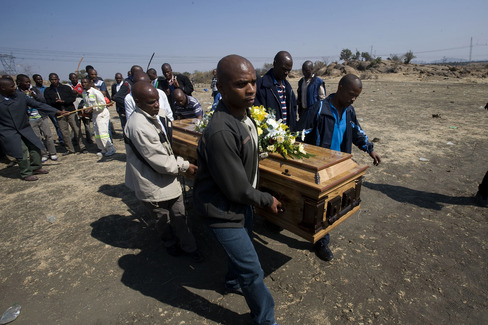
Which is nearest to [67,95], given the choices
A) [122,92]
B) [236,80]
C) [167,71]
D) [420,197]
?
[122,92]

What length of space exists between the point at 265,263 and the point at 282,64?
2.52 m

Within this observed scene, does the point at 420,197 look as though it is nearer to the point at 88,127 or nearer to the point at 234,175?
the point at 234,175

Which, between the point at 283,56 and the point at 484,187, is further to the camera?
the point at 484,187

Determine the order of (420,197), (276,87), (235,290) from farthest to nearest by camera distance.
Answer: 1. (420,197)
2. (276,87)
3. (235,290)

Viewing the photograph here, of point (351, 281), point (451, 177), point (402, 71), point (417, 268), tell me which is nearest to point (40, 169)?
point (351, 281)

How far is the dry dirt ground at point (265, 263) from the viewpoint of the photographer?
227 cm

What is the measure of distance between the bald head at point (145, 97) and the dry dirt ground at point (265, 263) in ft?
5.34

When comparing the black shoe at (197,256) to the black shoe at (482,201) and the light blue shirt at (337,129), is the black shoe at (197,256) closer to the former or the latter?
the light blue shirt at (337,129)

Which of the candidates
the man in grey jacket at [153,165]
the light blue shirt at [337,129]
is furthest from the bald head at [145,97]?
the light blue shirt at [337,129]

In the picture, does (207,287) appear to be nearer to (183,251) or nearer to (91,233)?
(183,251)

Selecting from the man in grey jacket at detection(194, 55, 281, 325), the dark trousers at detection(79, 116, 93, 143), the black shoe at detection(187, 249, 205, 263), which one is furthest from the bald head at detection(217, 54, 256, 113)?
the dark trousers at detection(79, 116, 93, 143)

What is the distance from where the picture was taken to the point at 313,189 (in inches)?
76.0

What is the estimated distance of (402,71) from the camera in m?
27.1

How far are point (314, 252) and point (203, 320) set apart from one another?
4.54 feet
